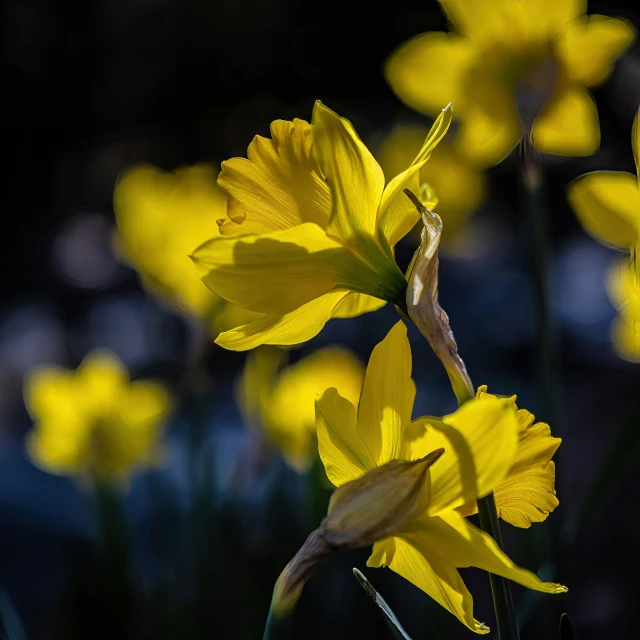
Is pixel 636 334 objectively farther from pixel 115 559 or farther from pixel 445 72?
pixel 115 559

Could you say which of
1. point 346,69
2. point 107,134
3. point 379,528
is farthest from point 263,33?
point 379,528

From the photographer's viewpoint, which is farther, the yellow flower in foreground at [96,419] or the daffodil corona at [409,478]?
the yellow flower in foreground at [96,419]

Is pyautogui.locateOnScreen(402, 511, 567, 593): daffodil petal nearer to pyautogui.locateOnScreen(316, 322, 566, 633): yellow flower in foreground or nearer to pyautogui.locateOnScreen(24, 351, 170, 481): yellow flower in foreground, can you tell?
pyautogui.locateOnScreen(316, 322, 566, 633): yellow flower in foreground

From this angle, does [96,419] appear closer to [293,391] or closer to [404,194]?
[293,391]

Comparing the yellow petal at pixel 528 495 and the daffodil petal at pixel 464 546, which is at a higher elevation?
the daffodil petal at pixel 464 546

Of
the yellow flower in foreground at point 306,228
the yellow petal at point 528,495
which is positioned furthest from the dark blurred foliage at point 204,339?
the yellow flower in foreground at point 306,228

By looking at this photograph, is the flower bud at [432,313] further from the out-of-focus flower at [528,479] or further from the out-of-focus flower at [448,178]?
the out-of-focus flower at [448,178]

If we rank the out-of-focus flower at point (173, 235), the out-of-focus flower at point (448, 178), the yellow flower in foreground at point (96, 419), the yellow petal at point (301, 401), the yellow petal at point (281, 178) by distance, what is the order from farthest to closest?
the out-of-focus flower at point (448, 178), the yellow flower in foreground at point (96, 419), the yellow petal at point (301, 401), the out-of-focus flower at point (173, 235), the yellow petal at point (281, 178)
